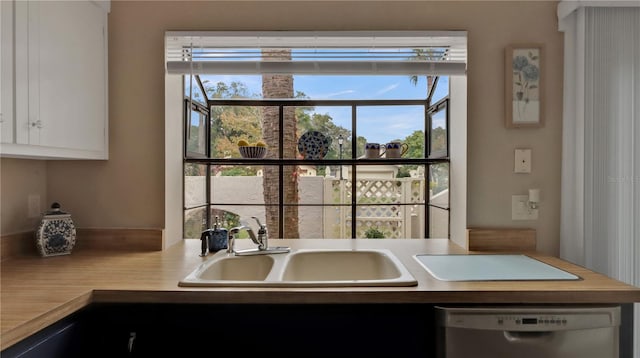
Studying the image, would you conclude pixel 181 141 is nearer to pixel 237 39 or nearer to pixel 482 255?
pixel 237 39

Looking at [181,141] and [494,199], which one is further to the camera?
[181,141]

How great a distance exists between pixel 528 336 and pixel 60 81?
203 centimetres

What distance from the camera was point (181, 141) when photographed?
6.56 ft

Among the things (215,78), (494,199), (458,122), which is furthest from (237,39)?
A: (494,199)

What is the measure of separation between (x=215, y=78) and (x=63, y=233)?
4.29 ft

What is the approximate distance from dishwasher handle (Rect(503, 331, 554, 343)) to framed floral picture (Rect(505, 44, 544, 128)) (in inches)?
39.4

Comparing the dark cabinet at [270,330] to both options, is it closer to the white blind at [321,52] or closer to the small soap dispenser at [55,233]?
the small soap dispenser at [55,233]

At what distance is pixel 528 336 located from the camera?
1.18 metres

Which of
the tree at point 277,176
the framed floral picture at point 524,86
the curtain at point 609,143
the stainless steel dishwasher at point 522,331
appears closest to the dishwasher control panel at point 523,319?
the stainless steel dishwasher at point 522,331

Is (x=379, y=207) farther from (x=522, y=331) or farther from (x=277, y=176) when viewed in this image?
(x=522, y=331)

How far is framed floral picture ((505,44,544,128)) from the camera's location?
175 centimetres

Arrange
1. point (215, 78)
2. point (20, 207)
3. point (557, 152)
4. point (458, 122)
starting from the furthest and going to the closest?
point (215, 78), point (458, 122), point (557, 152), point (20, 207)

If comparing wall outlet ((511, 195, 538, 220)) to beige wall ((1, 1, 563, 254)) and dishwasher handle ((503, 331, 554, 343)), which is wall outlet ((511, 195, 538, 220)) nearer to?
beige wall ((1, 1, 563, 254))

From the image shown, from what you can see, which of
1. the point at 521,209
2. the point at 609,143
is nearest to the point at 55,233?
the point at 521,209
